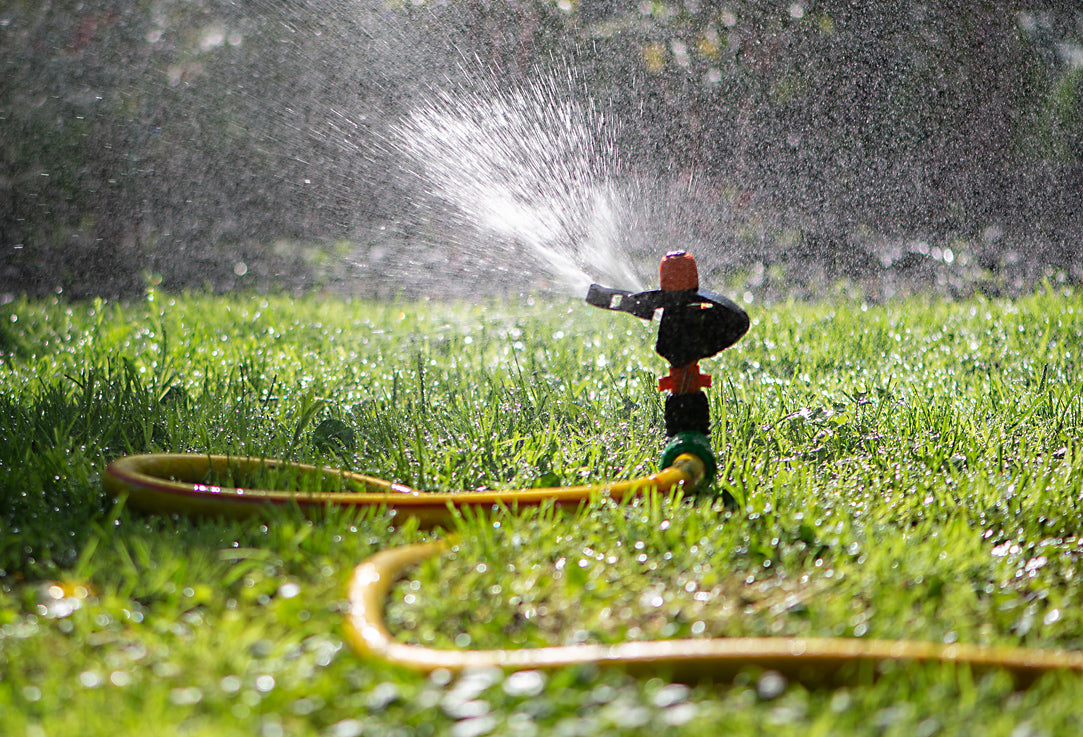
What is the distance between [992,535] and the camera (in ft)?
7.88

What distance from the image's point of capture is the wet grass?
→ 145cm

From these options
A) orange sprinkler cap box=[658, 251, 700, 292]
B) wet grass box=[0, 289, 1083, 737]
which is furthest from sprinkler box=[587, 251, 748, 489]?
wet grass box=[0, 289, 1083, 737]

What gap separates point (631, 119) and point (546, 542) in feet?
21.6

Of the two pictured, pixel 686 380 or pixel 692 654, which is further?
pixel 686 380

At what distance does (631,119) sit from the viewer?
8242 mm

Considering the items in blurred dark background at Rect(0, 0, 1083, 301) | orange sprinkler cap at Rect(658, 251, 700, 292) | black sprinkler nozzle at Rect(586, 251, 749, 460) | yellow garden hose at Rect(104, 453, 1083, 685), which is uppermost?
blurred dark background at Rect(0, 0, 1083, 301)

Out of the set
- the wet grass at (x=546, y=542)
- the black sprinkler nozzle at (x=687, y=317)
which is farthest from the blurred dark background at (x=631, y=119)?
the black sprinkler nozzle at (x=687, y=317)

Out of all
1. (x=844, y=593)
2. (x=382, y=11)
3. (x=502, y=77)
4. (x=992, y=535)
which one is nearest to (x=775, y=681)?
(x=844, y=593)

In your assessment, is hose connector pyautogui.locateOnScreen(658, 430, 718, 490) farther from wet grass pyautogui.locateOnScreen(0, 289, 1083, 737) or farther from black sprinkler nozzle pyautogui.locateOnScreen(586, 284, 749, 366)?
black sprinkler nozzle pyautogui.locateOnScreen(586, 284, 749, 366)

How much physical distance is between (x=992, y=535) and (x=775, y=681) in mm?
1271

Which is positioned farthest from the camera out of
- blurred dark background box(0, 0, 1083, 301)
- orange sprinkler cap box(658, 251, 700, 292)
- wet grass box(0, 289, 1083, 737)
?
blurred dark background box(0, 0, 1083, 301)

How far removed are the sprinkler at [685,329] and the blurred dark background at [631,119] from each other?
5.38 meters

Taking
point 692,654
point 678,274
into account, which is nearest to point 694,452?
point 678,274

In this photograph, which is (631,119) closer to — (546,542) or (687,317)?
(687,317)
